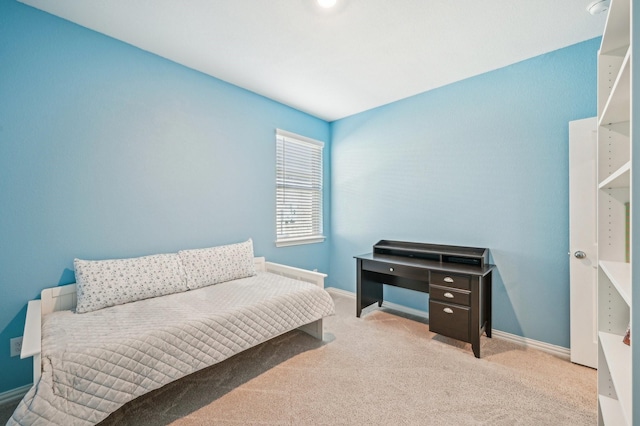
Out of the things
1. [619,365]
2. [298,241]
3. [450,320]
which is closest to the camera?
[619,365]

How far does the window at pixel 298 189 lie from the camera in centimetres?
359

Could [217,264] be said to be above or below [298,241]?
below

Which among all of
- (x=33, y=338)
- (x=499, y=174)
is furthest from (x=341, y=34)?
(x=33, y=338)

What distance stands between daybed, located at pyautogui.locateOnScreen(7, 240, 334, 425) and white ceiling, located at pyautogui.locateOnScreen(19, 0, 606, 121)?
1.77 m

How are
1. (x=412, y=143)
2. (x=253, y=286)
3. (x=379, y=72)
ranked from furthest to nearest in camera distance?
1. (x=412, y=143)
2. (x=379, y=72)
3. (x=253, y=286)

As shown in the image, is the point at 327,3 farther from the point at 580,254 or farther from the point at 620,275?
the point at 580,254

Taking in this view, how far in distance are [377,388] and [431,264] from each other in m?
1.31

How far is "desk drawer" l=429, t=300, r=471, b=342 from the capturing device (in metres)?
2.38

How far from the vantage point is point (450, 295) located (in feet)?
8.13

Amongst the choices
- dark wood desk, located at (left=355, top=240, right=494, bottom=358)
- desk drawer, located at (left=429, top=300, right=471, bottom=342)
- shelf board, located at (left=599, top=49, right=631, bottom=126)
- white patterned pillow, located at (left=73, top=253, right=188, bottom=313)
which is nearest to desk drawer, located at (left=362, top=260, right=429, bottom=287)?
dark wood desk, located at (left=355, top=240, right=494, bottom=358)

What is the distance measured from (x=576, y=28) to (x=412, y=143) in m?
1.57

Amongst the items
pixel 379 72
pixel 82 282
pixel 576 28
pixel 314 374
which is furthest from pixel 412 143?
pixel 82 282

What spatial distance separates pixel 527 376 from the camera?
2.05m

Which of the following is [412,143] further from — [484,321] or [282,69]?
[484,321]
